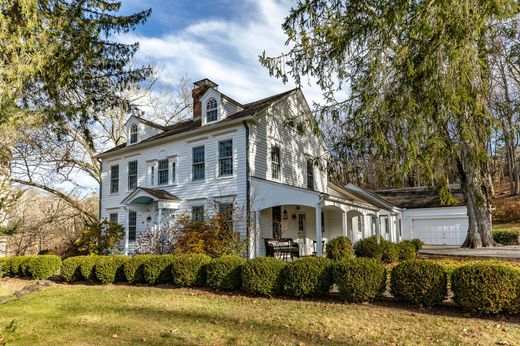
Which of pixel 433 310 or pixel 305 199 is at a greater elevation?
pixel 305 199

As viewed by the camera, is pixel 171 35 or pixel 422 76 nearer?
pixel 422 76

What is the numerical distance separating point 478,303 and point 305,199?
837 centimetres

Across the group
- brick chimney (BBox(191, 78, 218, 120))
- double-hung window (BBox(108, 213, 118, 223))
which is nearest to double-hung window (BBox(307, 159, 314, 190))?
brick chimney (BBox(191, 78, 218, 120))

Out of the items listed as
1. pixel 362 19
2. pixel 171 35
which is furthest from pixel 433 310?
pixel 171 35

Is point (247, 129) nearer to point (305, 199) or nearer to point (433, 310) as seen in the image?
point (305, 199)

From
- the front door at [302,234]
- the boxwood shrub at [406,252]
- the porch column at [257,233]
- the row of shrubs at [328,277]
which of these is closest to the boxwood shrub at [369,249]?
the boxwood shrub at [406,252]

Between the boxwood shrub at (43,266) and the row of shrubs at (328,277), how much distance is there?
2.23 m

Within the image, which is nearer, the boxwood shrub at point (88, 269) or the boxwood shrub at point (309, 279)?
the boxwood shrub at point (309, 279)

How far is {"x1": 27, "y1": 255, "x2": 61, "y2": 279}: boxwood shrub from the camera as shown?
500 inches

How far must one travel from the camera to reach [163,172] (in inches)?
732

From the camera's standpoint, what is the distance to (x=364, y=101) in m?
8.41

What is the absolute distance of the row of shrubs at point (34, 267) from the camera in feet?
41.7

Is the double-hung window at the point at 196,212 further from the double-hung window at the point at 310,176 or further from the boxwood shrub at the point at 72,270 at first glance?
the double-hung window at the point at 310,176

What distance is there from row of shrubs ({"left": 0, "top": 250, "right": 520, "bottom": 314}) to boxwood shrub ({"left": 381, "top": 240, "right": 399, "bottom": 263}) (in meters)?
6.50
